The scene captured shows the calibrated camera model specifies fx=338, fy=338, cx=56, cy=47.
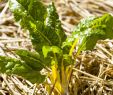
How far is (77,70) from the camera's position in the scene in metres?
1.58

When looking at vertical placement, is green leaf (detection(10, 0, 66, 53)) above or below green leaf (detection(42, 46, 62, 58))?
above

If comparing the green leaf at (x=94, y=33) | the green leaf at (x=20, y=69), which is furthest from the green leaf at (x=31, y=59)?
the green leaf at (x=94, y=33)

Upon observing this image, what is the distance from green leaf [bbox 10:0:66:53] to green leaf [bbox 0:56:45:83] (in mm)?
90

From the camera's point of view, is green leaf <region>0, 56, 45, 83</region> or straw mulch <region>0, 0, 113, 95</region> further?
straw mulch <region>0, 0, 113, 95</region>

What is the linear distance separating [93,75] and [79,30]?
301 mm

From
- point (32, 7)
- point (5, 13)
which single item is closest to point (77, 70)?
point (32, 7)

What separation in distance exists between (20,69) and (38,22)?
8.1 inches

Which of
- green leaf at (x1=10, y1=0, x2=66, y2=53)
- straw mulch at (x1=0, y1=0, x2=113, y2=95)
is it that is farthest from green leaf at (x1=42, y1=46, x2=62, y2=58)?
straw mulch at (x1=0, y1=0, x2=113, y2=95)

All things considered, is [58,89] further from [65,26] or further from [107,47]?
[65,26]

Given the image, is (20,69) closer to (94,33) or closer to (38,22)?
(38,22)

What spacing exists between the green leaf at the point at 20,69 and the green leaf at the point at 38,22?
0.09 metres

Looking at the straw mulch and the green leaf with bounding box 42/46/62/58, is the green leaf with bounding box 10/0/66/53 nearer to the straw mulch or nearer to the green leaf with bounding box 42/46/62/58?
the green leaf with bounding box 42/46/62/58

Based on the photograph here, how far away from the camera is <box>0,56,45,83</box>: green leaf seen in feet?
4.37

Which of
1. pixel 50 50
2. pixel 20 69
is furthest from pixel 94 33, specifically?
pixel 20 69
